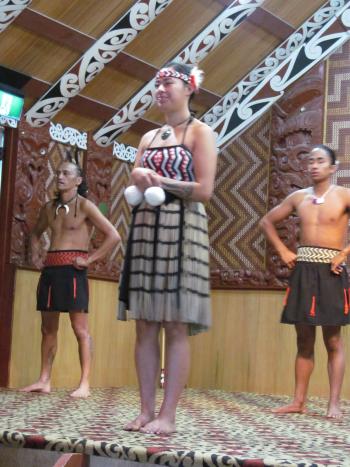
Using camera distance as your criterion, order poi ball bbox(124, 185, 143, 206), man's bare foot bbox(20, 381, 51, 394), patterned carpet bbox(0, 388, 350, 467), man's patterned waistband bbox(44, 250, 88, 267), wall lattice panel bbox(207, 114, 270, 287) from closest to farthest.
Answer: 1. patterned carpet bbox(0, 388, 350, 467)
2. poi ball bbox(124, 185, 143, 206)
3. man's bare foot bbox(20, 381, 51, 394)
4. man's patterned waistband bbox(44, 250, 88, 267)
5. wall lattice panel bbox(207, 114, 270, 287)

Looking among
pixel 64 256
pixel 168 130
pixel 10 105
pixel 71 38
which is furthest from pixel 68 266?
pixel 168 130

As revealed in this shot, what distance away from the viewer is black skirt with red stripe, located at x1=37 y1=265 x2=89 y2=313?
198 inches

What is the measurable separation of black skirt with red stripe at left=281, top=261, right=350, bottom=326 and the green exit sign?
1.96 m

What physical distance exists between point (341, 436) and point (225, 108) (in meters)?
3.58

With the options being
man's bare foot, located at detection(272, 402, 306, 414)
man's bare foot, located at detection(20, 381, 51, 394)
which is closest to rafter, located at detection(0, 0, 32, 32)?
man's bare foot, located at detection(20, 381, 51, 394)

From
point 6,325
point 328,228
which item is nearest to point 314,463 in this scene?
point 328,228

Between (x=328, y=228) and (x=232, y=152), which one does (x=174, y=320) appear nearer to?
(x=328, y=228)

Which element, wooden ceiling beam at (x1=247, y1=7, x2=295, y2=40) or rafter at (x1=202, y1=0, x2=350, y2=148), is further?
rafter at (x1=202, y1=0, x2=350, y2=148)

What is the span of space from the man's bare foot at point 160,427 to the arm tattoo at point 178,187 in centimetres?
78

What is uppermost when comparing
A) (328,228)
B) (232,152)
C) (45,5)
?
(45,5)

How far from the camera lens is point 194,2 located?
221 inches

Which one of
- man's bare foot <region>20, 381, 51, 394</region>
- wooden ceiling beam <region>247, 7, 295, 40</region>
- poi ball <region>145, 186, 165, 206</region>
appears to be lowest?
man's bare foot <region>20, 381, 51, 394</region>

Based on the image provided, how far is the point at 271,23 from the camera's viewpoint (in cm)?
614

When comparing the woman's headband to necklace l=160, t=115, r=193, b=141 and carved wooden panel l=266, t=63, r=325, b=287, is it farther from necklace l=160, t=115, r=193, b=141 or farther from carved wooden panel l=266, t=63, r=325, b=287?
carved wooden panel l=266, t=63, r=325, b=287
